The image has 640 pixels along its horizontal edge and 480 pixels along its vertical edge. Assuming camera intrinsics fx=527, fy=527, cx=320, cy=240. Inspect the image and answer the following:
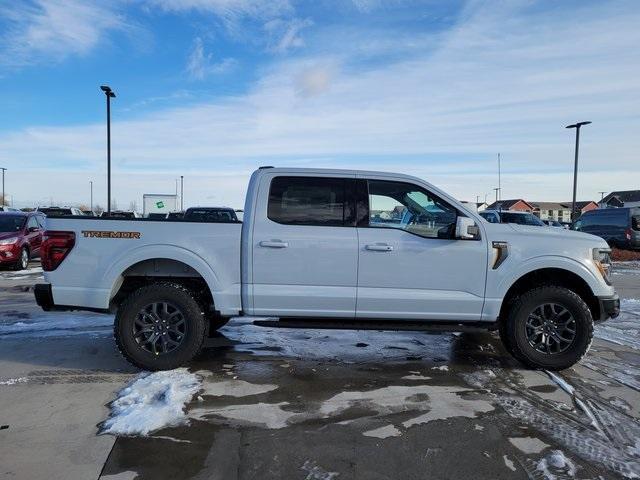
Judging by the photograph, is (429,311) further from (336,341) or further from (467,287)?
(336,341)

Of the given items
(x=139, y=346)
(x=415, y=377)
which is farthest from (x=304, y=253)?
(x=139, y=346)

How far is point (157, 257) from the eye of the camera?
17.0ft

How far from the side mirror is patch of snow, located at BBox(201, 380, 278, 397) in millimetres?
2273

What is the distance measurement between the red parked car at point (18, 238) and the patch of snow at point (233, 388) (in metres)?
11.1

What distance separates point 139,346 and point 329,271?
2010mm

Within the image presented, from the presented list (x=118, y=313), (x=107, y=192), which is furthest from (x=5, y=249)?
(x=118, y=313)

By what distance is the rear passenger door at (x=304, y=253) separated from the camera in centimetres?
517

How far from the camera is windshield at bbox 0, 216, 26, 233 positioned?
46.4ft

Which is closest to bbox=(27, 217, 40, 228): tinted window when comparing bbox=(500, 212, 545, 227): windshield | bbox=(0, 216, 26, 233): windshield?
bbox=(0, 216, 26, 233): windshield

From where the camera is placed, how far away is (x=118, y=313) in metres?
5.18

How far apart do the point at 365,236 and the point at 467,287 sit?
1.15m

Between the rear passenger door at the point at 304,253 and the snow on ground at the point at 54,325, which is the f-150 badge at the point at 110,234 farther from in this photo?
the snow on ground at the point at 54,325

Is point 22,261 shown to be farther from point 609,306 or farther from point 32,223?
point 609,306

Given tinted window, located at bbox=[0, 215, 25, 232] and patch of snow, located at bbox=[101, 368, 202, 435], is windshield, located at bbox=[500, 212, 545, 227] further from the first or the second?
patch of snow, located at bbox=[101, 368, 202, 435]
